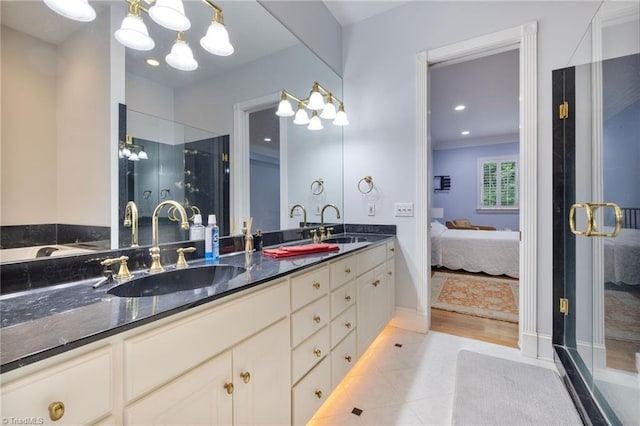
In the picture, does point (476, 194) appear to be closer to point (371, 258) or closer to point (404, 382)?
point (371, 258)

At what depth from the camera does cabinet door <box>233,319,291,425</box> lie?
913 mm

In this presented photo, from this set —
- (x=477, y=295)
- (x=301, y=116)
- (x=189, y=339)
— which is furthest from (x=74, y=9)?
(x=477, y=295)

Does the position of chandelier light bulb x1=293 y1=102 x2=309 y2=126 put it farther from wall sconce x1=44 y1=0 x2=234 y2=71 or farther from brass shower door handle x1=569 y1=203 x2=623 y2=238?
brass shower door handle x1=569 y1=203 x2=623 y2=238

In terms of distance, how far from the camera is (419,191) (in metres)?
2.35

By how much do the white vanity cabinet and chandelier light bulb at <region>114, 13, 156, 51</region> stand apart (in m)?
1.27

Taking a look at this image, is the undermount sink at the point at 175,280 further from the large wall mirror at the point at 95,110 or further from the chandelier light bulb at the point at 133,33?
the chandelier light bulb at the point at 133,33

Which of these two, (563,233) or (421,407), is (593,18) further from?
(421,407)

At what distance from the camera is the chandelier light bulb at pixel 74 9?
0.94 m

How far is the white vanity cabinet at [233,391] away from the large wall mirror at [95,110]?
0.67 metres

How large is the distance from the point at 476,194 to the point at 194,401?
756 cm

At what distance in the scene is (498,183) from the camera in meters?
6.64

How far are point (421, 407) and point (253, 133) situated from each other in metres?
1.96

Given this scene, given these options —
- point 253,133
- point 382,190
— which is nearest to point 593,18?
point 382,190

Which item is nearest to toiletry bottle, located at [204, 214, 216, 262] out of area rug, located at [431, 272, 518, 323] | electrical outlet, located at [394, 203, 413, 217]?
electrical outlet, located at [394, 203, 413, 217]
